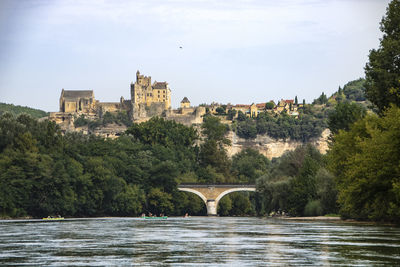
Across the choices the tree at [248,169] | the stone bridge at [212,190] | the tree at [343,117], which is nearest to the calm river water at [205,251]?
the tree at [343,117]

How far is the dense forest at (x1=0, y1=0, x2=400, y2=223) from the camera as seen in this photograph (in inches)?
2221

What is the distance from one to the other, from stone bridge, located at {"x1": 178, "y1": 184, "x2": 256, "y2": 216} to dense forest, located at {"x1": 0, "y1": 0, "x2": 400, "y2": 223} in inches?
55.9

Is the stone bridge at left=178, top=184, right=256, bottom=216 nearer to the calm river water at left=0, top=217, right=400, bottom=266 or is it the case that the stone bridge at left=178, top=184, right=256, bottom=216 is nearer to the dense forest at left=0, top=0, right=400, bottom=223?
the dense forest at left=0, top=0, right=400, bottom=223

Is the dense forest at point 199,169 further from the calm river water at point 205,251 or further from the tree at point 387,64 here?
the calm river water at point 205,251

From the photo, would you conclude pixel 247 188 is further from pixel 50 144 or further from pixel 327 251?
pixel 327 251

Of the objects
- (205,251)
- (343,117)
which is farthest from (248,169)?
(205,251)

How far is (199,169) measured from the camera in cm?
15750

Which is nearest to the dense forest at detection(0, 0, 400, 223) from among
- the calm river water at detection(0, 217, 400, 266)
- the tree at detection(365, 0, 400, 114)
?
the tree at detection(365, 0, 400, 114)

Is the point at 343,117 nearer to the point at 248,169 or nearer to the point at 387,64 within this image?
the point at 387,64

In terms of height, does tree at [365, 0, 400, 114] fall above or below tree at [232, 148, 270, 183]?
above

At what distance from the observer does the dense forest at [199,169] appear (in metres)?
56.4

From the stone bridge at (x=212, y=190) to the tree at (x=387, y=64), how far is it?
76.9m

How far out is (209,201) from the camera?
142000mm

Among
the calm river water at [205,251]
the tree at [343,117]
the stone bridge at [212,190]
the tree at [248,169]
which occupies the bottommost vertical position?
the stone bridge at [212,190]
